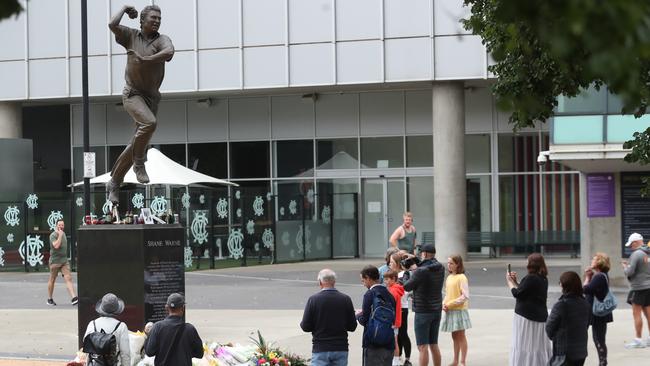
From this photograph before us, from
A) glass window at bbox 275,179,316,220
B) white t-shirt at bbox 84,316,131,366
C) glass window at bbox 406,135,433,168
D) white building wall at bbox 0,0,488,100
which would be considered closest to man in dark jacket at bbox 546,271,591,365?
white t-shirt at bbox 84,316,131,366

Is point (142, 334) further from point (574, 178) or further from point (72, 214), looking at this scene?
point (574, 178)

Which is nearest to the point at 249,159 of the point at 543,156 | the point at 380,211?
the point at 380,211

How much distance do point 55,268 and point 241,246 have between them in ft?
38.4

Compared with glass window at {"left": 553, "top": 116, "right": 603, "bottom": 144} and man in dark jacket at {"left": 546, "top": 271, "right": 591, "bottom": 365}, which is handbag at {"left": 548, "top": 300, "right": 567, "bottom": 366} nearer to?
man in dark jacket at {"left": 546, "top": 271, "right": 591, "bottom": 365}

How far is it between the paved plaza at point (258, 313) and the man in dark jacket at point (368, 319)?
3241 mm

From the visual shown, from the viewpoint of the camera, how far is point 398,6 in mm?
32938

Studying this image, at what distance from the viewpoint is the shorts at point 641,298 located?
15297 millimetres

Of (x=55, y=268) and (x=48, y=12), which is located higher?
(x=48, y=12)

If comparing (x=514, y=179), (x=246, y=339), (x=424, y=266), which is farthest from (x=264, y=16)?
(x=424, y=266)

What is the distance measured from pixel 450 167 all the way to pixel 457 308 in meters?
20.0

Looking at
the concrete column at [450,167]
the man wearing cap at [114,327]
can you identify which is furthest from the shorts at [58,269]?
the concrete column at [450,167]

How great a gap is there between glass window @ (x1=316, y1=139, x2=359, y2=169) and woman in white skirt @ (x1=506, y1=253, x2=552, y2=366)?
2545cm

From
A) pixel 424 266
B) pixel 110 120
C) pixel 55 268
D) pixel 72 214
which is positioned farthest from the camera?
pixel 110 120

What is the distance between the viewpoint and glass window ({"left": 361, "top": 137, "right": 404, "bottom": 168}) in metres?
36.6
